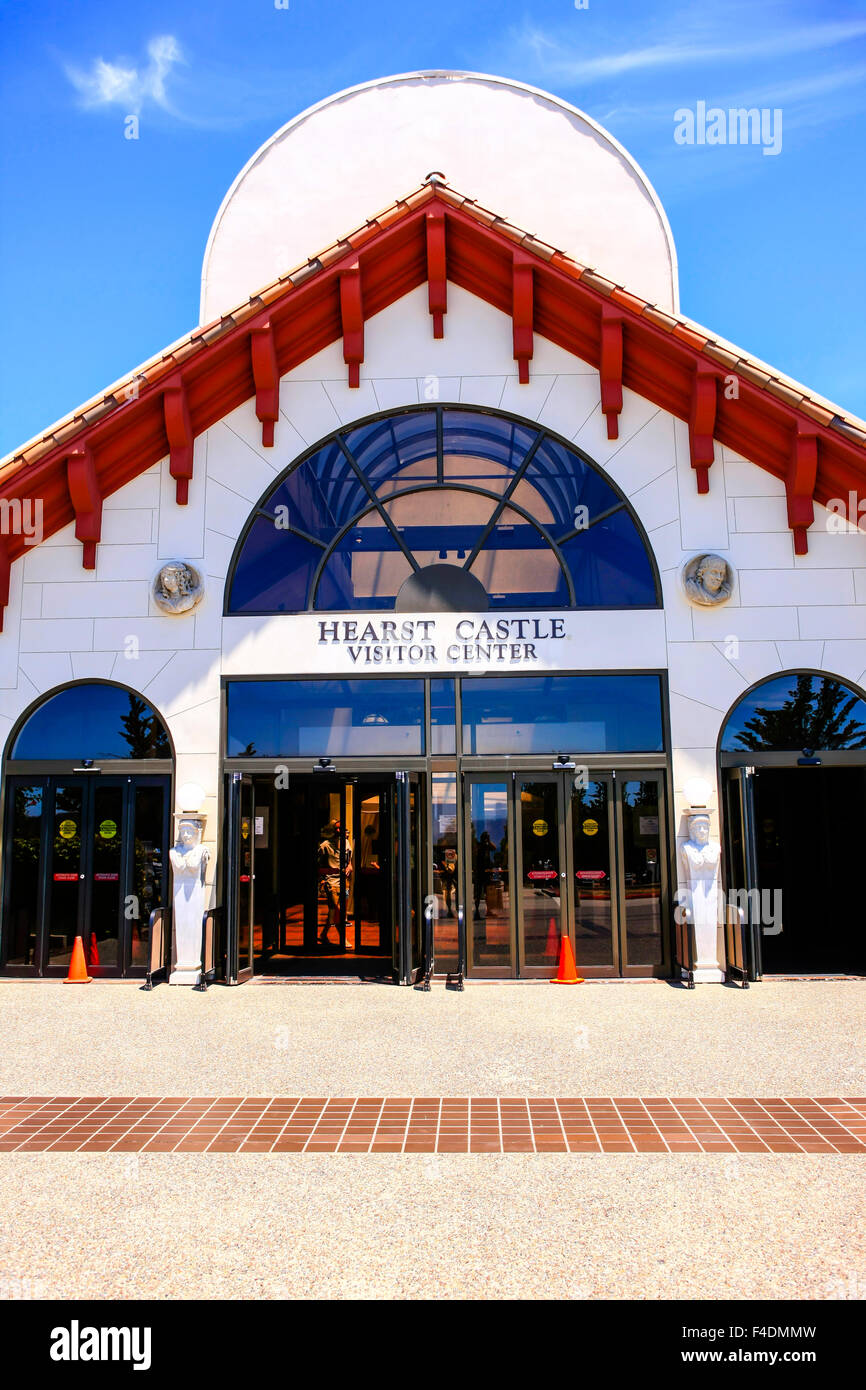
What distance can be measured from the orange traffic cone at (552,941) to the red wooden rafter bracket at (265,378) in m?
7.10

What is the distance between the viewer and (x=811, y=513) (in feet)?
39.8

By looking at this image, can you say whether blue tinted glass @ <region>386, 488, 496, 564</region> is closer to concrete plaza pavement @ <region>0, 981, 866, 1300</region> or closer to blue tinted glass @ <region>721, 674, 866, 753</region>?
blue tinted glass @ <region>721, 674, 866, 753</region>

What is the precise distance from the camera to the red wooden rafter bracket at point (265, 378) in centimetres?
1225

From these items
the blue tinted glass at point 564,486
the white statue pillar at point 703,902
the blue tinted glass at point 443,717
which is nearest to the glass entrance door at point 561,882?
the white statue pillar at point 703,902

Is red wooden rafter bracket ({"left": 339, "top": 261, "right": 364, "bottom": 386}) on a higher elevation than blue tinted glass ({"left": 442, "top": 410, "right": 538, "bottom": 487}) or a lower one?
higher

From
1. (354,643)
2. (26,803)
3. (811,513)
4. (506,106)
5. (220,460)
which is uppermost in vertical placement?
(506,106)

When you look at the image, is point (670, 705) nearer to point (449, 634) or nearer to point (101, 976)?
point (449, 634)

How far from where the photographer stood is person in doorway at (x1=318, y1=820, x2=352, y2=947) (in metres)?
13.2

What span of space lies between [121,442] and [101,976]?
6.72m

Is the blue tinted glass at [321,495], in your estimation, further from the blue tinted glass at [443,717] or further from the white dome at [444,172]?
the white dome at [444,172]

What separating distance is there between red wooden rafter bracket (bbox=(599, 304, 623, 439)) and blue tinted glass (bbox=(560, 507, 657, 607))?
1.31 metres

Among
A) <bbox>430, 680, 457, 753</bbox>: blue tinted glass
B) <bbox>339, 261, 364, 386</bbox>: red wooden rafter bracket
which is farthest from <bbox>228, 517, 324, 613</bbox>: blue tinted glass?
<bbox>339, 261, 364, 386</bbox>: red wooden rafter bracket

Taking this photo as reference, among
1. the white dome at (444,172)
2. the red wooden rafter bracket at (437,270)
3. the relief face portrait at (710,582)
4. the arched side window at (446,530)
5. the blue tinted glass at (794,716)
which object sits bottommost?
the blue tinted glass at (794,716)
